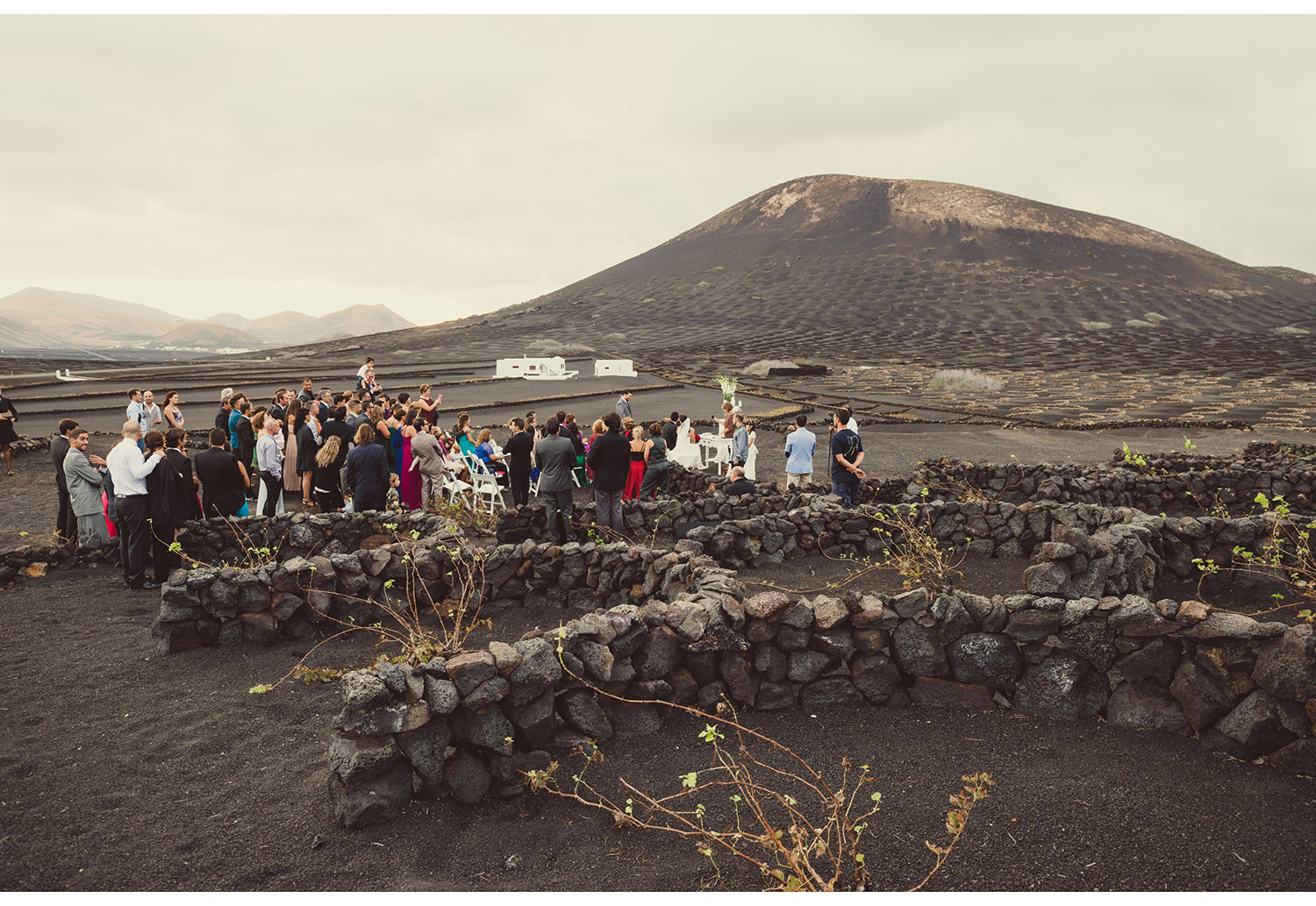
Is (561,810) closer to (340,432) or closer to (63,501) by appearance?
(340,432)

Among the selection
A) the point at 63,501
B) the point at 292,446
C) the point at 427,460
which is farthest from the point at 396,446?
the point at 63,501

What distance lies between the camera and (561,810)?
4.45 meters

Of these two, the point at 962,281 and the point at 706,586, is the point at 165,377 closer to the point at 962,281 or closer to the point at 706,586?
the point at 706,586

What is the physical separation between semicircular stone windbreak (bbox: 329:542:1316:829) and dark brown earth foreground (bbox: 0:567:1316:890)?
173 mm

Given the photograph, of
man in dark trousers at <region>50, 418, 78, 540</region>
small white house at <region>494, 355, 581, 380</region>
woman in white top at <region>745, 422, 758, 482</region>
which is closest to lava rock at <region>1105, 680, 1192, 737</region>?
woman in white top at <region>745, 422, 758, 482</region>

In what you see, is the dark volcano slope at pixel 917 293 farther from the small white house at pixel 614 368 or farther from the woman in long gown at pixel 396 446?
the woman in long gown at pixel 396 446

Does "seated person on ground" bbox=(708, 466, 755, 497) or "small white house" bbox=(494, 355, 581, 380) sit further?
"small white house" bbox=(494, 355, 581, 380)

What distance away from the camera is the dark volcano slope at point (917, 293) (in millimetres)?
65438

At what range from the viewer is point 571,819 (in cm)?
437

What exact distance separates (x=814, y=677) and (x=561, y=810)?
2237 millimetres

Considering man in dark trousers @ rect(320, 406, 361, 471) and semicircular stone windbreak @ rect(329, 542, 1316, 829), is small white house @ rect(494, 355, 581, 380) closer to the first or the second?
man in dark trousers @ rect(320, 406, 361, 471)

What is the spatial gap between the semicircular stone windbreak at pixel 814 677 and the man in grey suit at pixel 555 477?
373 cm

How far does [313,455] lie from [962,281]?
101810 millimetres

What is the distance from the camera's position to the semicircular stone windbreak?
446 centimetres
